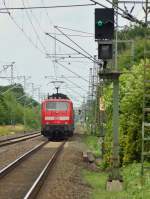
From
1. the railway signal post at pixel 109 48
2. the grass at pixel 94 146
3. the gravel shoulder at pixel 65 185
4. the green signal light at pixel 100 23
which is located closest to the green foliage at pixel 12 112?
the grass at pixel 94 146

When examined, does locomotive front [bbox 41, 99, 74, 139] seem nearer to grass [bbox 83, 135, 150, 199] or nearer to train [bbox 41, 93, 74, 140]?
train [bbox 41, 93, 74, 140]

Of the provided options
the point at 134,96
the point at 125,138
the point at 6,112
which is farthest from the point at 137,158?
the point at 6,112

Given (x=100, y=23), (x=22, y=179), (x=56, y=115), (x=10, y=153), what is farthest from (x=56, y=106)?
(x=100, y=23)

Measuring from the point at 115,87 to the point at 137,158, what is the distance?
514cm

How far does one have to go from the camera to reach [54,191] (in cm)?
1706

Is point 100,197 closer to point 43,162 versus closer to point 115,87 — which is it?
point 115,87

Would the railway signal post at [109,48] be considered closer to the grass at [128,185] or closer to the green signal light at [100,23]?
the green signal light at [100,23]

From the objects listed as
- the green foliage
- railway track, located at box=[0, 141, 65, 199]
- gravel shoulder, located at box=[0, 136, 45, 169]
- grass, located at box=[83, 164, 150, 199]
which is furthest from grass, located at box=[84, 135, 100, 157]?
the green foliage

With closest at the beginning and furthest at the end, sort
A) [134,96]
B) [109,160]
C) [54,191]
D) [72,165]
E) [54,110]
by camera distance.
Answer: [54,191] → [134,96] → [109,160] → [72,165] → [54,110]

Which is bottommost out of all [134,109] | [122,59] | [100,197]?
[100,197]

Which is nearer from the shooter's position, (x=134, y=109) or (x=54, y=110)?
(x=134, y=109)

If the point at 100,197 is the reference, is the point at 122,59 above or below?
above

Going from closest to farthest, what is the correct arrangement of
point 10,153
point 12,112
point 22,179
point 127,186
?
point 127,186, point 22,179, point 10,153, point 12,112

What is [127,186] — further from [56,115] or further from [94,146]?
[56,115]
